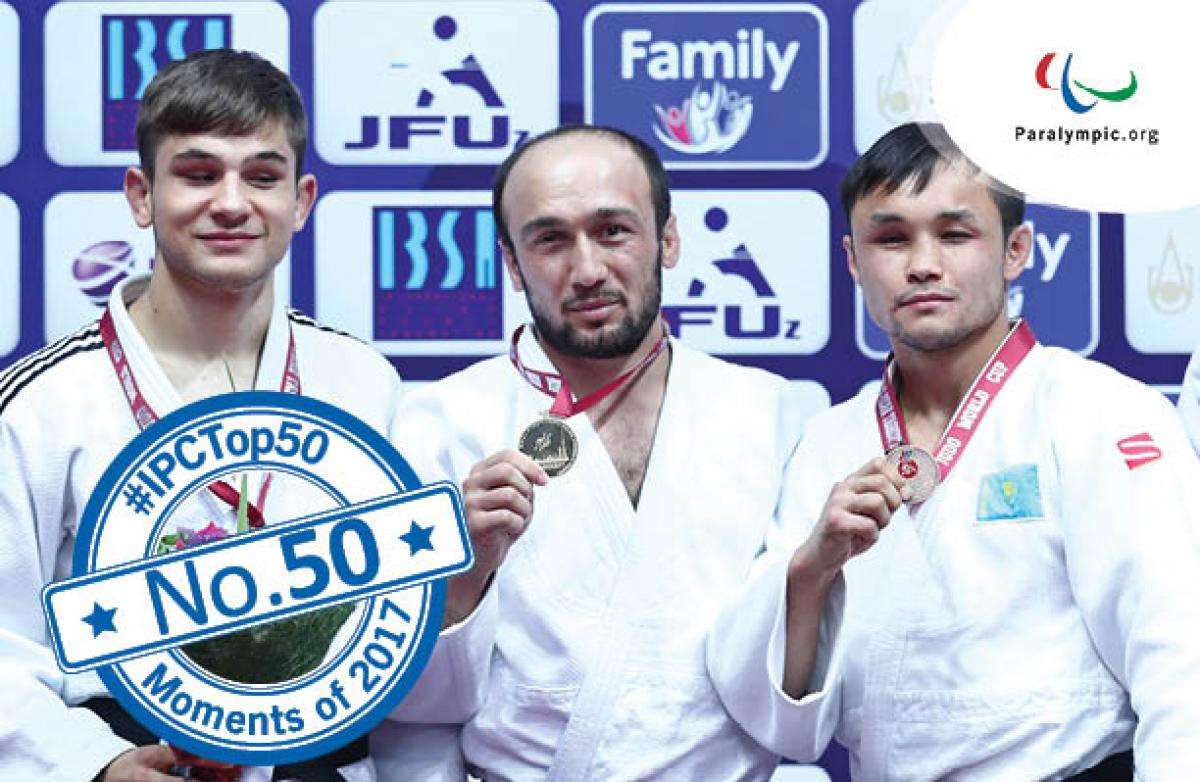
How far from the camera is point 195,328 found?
8.05ft

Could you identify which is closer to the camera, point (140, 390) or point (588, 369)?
point (140, 390)

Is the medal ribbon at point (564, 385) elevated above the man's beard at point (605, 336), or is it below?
below

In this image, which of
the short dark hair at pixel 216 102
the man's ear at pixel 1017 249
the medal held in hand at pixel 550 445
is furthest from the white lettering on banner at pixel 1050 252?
the short dark hair at pixel 216 102

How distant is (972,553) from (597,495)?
565 millimetres

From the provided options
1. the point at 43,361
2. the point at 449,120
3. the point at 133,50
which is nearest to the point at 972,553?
the point at 449,120

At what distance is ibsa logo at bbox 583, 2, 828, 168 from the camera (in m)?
3.04

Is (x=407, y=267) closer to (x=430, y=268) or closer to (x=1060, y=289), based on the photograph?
(x=430, y=268)

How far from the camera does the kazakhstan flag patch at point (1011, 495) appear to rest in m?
2.36

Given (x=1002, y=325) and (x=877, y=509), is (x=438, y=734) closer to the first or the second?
(x=877, y=509)

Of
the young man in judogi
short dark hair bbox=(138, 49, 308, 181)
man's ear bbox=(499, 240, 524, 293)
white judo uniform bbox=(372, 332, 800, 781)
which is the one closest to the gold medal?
white judo uniform bbox=(372, 332, 800, 781)

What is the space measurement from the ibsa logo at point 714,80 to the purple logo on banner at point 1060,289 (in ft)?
1.16

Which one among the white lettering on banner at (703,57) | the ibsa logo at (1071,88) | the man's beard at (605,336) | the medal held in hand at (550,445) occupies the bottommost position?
the medal held in hand at (550,445)

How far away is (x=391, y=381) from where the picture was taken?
262cm

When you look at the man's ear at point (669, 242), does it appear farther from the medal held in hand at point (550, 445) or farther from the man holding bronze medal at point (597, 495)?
the medal held in hand at point (550, 445)
